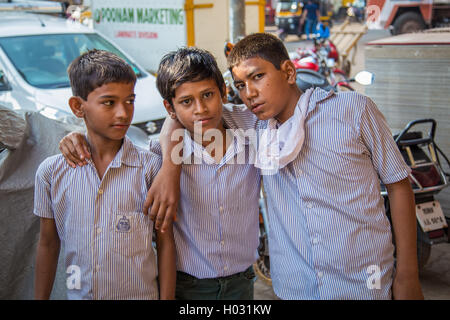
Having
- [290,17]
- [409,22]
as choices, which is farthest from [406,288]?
[290,17]

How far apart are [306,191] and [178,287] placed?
0.64 m

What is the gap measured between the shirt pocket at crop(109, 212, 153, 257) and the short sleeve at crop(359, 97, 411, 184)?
0.82 metres

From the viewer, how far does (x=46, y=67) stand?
5.36 m

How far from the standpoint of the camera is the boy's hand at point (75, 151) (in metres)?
1.77

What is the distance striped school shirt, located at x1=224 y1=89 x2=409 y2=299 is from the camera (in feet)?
5.52

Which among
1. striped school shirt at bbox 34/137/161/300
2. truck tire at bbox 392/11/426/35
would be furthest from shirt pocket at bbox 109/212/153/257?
truck tire at bbox 392/11/426/35

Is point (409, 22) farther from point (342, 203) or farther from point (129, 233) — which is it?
point (129, 233)

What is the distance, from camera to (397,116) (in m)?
4.23

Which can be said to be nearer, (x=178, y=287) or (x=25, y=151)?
(x=178, y=287)

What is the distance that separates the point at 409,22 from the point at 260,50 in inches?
556

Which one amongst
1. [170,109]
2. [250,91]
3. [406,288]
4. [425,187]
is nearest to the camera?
[406,288]

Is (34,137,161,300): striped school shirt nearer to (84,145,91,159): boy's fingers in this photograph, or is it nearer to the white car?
(84,145,91,159): boy's fingers

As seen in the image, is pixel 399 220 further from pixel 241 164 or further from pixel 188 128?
pixel 188 128
